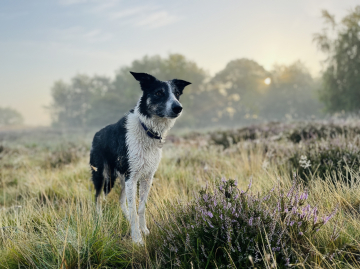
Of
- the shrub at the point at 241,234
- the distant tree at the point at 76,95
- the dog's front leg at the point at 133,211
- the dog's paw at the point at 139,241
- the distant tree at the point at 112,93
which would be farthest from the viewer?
the distant tree at the point at 76,95

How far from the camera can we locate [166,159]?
7461 millimetres

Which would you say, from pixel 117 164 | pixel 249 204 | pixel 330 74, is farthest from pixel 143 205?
pixel 330 74

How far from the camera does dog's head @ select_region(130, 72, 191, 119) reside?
3232 mm

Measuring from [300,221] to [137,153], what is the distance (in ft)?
6.81

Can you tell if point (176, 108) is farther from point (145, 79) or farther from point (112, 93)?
point (112, 93)

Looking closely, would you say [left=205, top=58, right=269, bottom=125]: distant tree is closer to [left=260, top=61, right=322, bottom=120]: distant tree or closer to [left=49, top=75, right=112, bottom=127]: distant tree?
[left=260, top=61, right=322, bottom=120]: distant tree

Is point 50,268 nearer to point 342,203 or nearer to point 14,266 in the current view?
point 14,266

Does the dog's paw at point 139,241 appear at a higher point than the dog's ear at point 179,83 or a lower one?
lower

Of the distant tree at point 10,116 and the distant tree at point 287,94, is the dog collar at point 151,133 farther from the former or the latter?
the distant tree at point 10,116

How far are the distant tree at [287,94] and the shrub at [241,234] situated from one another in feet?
150

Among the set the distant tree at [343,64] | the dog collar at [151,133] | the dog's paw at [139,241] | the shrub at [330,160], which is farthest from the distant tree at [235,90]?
the dog's paw at [139,241]

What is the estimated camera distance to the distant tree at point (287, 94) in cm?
4597

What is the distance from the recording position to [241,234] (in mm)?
2150

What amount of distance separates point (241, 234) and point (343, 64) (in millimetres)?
27085
